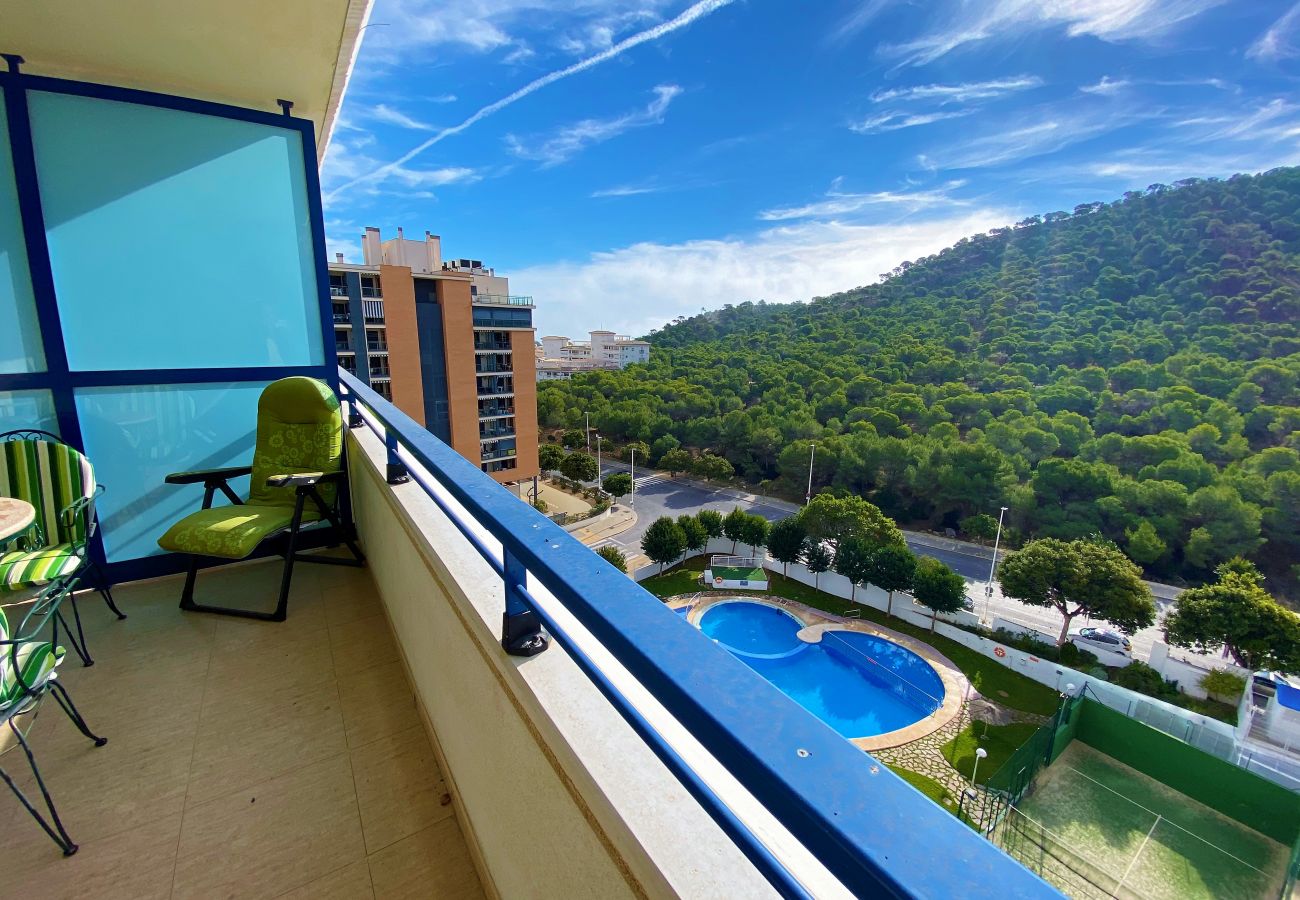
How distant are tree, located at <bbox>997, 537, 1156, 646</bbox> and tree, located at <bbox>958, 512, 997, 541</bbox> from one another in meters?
6.31

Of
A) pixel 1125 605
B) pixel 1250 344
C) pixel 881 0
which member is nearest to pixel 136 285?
pixel 1125 605

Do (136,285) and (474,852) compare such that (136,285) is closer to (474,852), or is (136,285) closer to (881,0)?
(474,852)

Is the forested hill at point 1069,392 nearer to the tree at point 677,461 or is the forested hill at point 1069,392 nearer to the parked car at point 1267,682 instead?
the tree at point 677,461

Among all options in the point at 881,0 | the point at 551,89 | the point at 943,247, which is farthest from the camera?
the point at 943,247

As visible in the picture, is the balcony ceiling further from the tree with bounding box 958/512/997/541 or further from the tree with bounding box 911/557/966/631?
the tree with bounding box 958/512/997/541

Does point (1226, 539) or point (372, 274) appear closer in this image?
point (1226, 539)

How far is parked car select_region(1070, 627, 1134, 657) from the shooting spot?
15.0 metres

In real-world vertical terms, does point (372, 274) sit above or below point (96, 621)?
above

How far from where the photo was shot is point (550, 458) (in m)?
27.9

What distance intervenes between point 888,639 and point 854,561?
250cm

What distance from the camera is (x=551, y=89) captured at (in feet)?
95.9

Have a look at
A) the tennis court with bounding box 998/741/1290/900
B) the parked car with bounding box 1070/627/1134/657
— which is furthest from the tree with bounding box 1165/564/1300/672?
the tennis court with bounding box 998/741/1290/900

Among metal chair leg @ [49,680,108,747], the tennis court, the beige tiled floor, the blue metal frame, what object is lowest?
the tennis court

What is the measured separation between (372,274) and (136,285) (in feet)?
68.8
